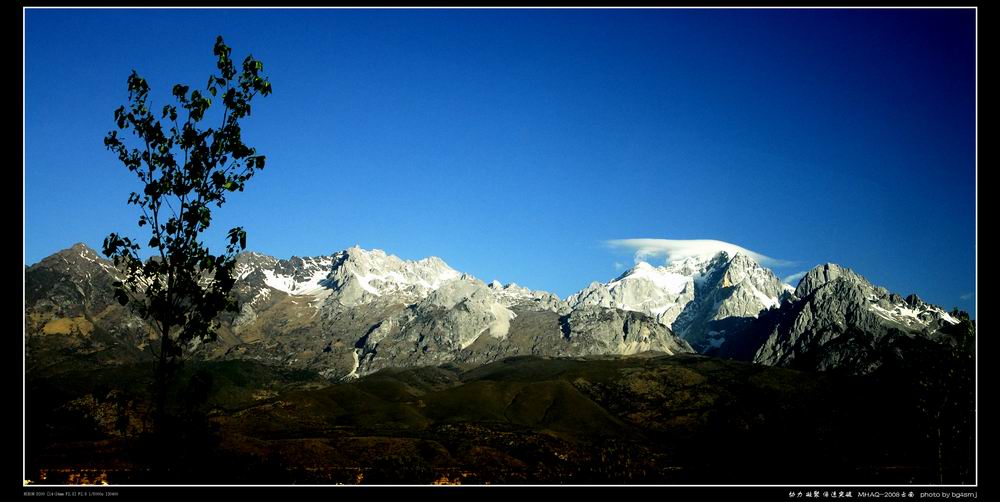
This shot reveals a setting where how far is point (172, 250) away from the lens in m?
35.2

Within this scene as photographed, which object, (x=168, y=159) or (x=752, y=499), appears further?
(x=752, y=499)

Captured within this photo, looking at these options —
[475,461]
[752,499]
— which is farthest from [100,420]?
[752,499]

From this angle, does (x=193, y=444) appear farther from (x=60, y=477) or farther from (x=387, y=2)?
(x=60, y=477)

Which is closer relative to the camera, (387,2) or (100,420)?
(387,2)

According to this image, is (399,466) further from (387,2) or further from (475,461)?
(387,2)

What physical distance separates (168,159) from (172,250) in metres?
4.55

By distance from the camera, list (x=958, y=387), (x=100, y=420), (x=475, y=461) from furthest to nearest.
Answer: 1. (x=100, y=420)
2. (x=475, y=461)
3. (x=958, y=387)

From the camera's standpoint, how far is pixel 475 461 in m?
138
